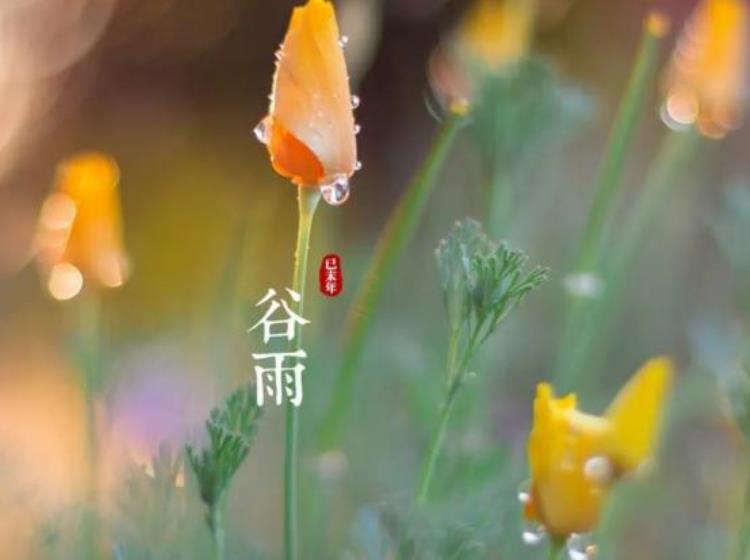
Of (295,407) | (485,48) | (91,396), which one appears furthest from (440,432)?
(485,48)

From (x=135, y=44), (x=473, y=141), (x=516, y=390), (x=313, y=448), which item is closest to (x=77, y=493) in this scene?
(x=313, y=448)

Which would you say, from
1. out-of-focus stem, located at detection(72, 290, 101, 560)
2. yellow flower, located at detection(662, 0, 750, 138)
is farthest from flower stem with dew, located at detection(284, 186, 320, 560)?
yellow flower, located at detection(662, 0, 750, 138)

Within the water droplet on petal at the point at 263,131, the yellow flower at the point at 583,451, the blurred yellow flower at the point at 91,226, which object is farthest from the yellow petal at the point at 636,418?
the blurred yellow flower at the point at 91,226

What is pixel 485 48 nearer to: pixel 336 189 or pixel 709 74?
pixel 709 74

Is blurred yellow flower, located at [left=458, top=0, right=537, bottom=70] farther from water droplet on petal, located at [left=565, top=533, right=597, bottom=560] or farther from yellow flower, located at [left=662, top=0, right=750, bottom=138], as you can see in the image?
water droplet on petal, located at [left=565, top=533, right=597, bottom=560]

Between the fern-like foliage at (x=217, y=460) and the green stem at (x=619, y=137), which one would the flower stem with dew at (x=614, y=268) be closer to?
the green stem at (x=619, y=137)

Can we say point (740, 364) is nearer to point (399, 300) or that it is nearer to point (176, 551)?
point (176, 551)
